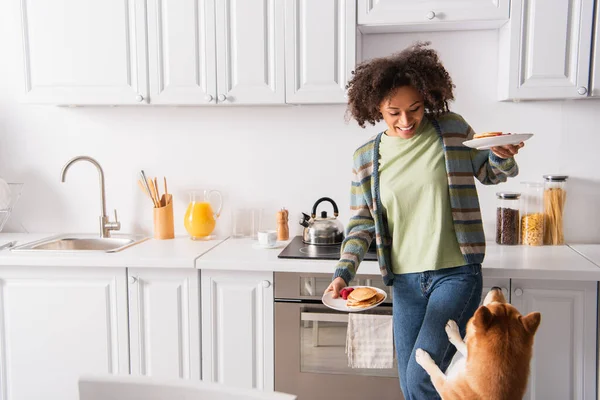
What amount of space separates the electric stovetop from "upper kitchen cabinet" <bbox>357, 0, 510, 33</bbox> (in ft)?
3.07

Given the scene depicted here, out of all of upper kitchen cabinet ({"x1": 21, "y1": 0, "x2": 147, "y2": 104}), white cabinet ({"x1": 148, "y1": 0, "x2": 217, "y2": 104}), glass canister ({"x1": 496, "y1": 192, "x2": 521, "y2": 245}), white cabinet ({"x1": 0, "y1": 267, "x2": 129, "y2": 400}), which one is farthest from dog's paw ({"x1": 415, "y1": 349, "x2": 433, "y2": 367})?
upper kitchen cabinet ({"x1": 21, "y1": 0, "x2": 147, "y2": 104})

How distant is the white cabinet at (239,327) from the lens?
7.64 feet

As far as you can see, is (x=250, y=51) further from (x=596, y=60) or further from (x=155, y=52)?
(x=596, y=60)

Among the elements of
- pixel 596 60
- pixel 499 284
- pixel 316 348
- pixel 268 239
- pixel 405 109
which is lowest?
pixel 316 348

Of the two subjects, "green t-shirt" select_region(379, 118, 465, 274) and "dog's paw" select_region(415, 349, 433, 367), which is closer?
"dog's paw" select_region(415, 349, 433, 367)

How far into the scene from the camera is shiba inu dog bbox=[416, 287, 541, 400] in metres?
1.39

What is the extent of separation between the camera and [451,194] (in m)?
1.79

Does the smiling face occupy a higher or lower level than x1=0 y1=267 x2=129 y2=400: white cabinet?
higher

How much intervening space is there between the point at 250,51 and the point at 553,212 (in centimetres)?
148

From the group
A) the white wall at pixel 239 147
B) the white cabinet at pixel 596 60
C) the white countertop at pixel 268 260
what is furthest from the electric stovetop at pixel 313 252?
the white cabinet at pixel 596 60

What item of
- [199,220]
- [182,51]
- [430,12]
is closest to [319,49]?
[430,12]

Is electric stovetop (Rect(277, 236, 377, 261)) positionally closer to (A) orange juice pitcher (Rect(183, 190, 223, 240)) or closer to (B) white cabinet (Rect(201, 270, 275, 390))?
(B) white cabinet (Rect(201, 270, 275, 390))

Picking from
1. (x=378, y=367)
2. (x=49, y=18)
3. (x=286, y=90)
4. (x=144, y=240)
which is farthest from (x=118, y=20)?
(x=378, y=367)

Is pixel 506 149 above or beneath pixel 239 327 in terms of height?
above
